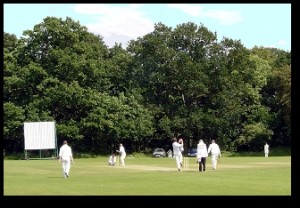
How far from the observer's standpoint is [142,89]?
3179 inches

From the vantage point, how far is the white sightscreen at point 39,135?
204 ft

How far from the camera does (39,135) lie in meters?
62.6

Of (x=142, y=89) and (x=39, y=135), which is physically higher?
(x=142, y=89)

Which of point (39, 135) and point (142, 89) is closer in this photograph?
point (39, 135)

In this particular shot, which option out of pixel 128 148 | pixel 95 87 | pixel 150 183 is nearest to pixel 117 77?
pixel 95 87

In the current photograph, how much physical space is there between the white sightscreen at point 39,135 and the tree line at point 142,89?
752 centimetres

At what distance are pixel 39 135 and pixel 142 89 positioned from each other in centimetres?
2157

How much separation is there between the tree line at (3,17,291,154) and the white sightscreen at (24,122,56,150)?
7.52m

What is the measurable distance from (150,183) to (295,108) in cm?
960

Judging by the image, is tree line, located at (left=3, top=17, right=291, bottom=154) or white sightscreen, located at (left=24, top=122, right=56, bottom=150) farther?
tree line, located at (left=3, top=17, right=291, bottom=154)

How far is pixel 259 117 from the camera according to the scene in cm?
8412

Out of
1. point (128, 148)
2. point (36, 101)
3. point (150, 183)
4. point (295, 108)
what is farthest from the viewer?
point (128, 148)

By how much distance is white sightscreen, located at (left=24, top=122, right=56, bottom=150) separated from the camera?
62.1 metres

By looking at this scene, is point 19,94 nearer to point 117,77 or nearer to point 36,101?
point 36,101
